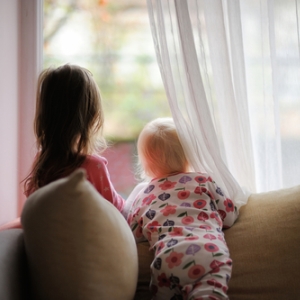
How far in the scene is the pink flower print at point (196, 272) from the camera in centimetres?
123

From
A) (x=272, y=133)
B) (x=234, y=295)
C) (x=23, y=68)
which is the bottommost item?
(x=234, y=295)

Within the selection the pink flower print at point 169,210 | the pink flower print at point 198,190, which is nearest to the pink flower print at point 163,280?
the pink flower print at point 169,210

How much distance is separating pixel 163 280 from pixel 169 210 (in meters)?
0.23

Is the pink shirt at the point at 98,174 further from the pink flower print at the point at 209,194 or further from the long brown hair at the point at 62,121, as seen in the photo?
the pink flower print at the point at 209,194

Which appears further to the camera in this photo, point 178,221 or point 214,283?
point 178,221

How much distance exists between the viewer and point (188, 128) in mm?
1586

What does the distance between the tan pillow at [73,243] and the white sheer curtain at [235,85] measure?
0.60 metres

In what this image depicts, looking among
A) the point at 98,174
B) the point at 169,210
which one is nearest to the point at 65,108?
the point at 98,174

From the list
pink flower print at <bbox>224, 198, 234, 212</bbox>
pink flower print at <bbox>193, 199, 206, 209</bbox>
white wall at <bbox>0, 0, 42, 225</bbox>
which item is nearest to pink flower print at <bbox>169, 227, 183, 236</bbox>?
pink flower print at <bbox>193, 199, 206, 209</bbox>

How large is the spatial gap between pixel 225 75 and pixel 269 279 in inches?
29.0

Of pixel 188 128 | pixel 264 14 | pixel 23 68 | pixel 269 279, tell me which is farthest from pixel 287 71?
pixel 23 68

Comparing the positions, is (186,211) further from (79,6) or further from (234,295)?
(79,6)

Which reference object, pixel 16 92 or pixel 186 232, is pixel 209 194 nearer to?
pixel 186 232

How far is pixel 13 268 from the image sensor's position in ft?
3.92
